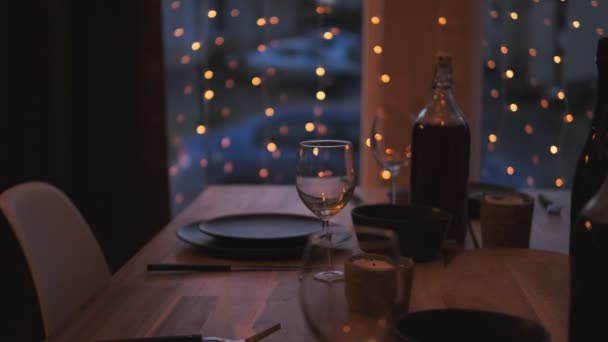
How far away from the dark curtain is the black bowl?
219 centimetres

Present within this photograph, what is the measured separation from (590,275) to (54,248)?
0.98 m

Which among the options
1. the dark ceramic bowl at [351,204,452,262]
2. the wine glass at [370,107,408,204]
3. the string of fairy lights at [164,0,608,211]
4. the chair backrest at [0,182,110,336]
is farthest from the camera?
the string of fairy lights at [164,0,608,211]

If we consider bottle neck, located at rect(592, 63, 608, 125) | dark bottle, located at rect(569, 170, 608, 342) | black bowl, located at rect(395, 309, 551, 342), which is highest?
bottle neck, located at rect(592, 63, 608, 125)

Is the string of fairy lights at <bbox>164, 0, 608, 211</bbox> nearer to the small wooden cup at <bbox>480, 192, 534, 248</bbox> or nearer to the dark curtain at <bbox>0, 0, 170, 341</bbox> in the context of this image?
the dark curtain at <bbox>0, 0, 170, 341</bbox>

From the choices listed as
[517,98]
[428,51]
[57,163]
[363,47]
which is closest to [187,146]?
[57,163]

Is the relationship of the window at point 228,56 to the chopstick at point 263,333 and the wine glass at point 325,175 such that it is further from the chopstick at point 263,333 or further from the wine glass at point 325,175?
the chopstick at point 263,333

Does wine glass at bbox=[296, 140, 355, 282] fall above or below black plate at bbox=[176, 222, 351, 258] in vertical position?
above

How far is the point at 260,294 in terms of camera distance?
3.67 ft

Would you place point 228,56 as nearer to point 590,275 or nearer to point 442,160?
point 442,160

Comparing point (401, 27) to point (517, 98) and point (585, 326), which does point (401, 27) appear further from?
point (585, 326)

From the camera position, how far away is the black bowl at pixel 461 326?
2.56 ft

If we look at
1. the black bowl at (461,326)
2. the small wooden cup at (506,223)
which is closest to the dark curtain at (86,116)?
the small wooden cup at (506,223)

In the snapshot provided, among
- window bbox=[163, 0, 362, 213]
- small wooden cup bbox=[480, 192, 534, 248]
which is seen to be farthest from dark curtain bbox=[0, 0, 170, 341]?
small wooden cup bbox=[480, 192, 534, 248]

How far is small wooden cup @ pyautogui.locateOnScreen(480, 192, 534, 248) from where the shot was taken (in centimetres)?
131
